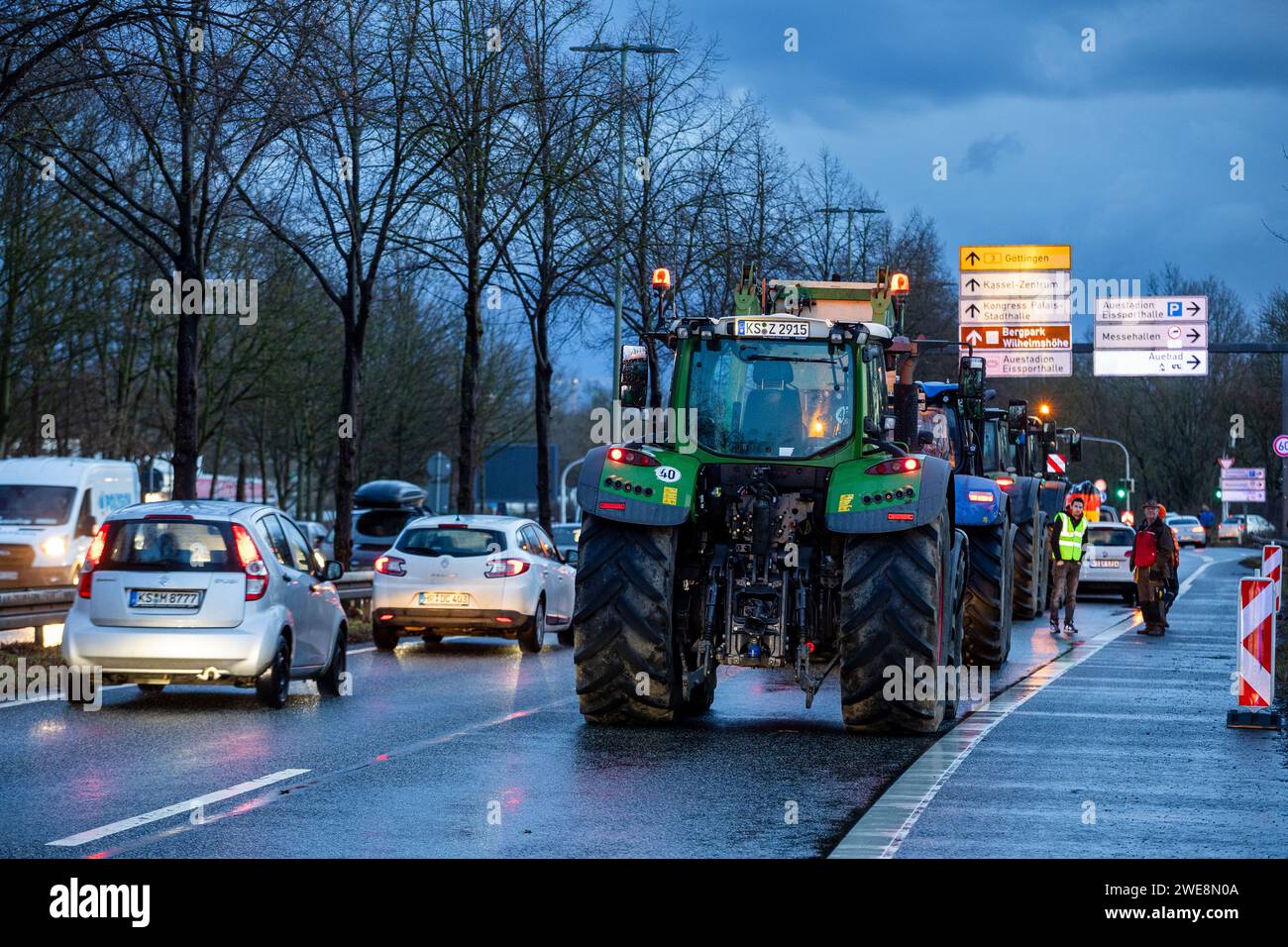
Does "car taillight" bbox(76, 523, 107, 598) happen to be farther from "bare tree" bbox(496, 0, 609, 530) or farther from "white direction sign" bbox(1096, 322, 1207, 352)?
"white direction sign" bbox(1096, 322, 1207, 352)

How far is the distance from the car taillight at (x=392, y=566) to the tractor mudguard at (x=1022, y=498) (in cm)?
815

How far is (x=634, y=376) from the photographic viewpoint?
48.5ft

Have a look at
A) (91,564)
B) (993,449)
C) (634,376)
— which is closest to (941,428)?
(993,449)

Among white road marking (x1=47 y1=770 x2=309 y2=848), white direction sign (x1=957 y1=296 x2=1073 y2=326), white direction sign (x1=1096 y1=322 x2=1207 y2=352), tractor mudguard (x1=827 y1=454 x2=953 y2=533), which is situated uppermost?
white direction sign (x1=957 y1=296 x2=1073 y2=326)

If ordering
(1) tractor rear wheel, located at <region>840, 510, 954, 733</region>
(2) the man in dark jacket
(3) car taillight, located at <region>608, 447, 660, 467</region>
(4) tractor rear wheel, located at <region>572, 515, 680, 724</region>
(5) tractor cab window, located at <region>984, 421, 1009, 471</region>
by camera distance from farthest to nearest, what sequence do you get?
1. (2) the man in dark jacket
2. (5) tractor cab window, located at <region>984, 421, 1009, 471</region>
3. (3) car taillight, located at <region>608, 447, 660, 467</region>
4. (4) tractor rear wheel, located at <region>572, 515, 680, 724</region>
5. (1) tractor rear wheel, located at <region>840, 510, 954, 733</region>

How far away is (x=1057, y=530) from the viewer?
95.6 feet

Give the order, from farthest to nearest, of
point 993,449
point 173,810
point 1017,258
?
point 1017,258
point 993,449
point 173,810

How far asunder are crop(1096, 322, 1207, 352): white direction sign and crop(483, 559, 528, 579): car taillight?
23.6m

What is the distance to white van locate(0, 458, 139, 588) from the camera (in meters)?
30.0

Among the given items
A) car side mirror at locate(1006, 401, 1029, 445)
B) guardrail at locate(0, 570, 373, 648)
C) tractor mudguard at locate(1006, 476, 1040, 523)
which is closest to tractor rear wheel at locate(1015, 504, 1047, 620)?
tractor mudguard at locate(1006, 476, 1040, 523)

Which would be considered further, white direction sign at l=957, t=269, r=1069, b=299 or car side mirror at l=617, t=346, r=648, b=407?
white direction sign at l=957, t=269, r=1069, b=299

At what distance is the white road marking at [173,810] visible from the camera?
918 cm

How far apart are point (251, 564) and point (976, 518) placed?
351 inches

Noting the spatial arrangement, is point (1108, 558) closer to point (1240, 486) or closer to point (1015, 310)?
point (1015, 310)
